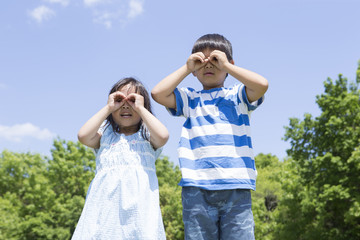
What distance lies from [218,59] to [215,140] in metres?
0.70

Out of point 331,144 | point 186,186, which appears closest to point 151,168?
point 186,186

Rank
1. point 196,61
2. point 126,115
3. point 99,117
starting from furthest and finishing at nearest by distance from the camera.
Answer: point 126,115 → point 99,117 → point 196,61

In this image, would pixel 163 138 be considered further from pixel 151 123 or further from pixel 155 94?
pixel 155 94

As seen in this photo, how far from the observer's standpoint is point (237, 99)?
331 cm

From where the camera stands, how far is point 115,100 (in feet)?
11.5

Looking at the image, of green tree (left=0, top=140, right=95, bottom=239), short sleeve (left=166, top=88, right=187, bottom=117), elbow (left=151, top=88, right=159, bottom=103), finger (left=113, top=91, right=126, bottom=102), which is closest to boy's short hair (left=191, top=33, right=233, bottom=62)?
short sleeve (left=166, top=88, right=187, bottom=117)

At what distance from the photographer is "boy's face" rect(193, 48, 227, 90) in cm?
332

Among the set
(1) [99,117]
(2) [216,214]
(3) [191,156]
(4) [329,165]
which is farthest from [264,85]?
(4) [329,165]

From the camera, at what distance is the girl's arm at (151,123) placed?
3.35 m

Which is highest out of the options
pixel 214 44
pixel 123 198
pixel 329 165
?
pixel 329 165

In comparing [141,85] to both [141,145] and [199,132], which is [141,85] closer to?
[141,145]

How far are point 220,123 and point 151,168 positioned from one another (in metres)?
0.80

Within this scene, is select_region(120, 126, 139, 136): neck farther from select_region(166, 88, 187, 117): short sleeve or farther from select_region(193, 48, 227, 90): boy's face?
select_region(193, 48, 227, 90): boy's face

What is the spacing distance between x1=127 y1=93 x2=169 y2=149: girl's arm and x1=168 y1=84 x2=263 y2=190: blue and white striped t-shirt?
0.19 m
